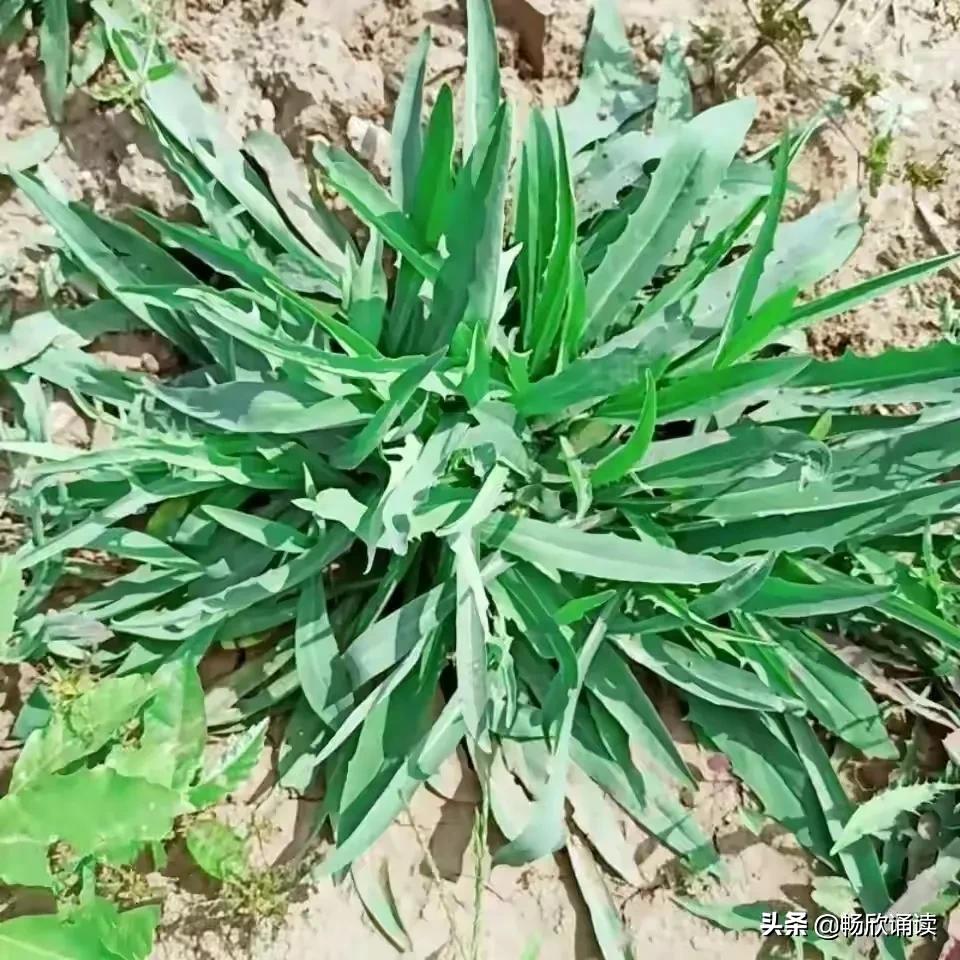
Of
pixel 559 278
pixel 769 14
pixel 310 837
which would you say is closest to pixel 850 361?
pixel 559 278

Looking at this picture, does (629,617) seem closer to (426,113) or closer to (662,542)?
(662,542)

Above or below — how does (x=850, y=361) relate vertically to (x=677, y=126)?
below

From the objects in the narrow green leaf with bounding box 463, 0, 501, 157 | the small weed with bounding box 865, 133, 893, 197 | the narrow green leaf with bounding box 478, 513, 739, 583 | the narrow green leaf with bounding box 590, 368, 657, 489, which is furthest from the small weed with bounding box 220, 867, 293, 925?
the small weed with bounding box 865, 133, 893, 197

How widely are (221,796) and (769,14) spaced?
1040 mm

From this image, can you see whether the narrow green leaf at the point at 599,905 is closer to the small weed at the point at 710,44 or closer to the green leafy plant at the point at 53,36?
the small weed at the point at 710,44

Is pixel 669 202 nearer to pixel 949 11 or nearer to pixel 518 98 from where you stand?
pixel 518 98

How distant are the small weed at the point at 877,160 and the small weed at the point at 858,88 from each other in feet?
0.16

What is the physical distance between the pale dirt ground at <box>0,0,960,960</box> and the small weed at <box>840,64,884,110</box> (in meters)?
0.01

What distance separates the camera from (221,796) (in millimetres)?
1109

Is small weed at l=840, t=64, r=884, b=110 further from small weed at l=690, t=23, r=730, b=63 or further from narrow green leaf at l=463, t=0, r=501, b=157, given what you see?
narrow green leaf at l=463, t=0, r=501, b=157

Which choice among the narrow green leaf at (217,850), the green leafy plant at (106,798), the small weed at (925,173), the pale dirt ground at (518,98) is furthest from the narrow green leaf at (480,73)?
the narrow green leaf at (217,850)

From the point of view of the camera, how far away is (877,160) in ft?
4.17

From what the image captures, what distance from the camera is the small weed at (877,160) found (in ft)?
4.17

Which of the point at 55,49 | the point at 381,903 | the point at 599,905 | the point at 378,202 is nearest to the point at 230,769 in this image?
the point at 381,903
